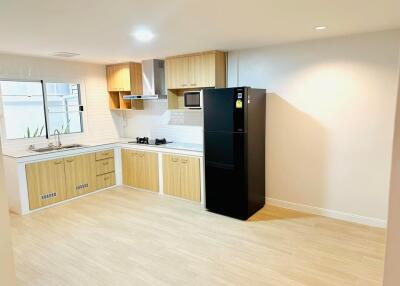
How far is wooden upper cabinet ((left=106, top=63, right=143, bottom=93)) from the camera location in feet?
17.8

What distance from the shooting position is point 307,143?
3988 mm

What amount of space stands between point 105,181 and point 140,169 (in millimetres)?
758

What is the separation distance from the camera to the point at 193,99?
4.55m

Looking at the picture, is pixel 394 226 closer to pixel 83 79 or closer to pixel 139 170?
pixel 139 170

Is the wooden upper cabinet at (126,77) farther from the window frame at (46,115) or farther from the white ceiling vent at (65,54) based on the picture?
the white ceiling vent at (65,54)

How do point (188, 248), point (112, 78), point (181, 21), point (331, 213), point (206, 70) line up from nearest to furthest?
point (181, 21) → point (188, 248) → point (331, 213) → point (206, 70) → point (112, 78)

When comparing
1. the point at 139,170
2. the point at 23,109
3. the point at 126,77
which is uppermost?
the point at 126,77

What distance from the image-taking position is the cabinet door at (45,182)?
14.0ft

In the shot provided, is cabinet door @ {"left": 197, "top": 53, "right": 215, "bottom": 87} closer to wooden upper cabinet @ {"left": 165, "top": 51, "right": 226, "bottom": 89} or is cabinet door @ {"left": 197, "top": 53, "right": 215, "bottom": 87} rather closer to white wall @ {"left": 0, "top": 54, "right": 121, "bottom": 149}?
wooden upper cabinet @ {"left": 165, "top": 51, "right": 226, "bottom": 89}

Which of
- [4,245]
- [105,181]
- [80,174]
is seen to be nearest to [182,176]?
[105,181]

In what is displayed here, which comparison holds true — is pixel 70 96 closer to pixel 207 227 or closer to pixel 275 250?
pixel 207 227

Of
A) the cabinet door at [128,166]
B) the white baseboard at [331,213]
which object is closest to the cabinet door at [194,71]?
the cabinet door at [128,166]

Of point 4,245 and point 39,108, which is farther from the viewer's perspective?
point 39,108

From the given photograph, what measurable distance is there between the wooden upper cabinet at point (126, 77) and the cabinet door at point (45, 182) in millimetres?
1861
